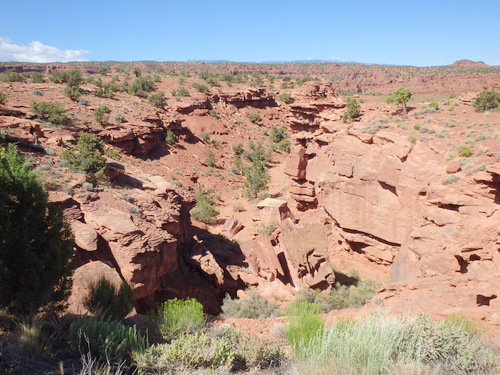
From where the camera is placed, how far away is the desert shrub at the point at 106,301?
6461 mm

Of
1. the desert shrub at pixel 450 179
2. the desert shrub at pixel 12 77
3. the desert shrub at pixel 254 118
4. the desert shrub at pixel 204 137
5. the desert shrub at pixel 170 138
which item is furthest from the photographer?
the desert shrub at pixel 254 118

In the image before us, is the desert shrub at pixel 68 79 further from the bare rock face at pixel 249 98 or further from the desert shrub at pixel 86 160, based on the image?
the desert shrub at pixel 86 160

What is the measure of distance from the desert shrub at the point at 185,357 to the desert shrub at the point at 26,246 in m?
2.33

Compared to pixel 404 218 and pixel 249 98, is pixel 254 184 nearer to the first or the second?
pixel 404 218

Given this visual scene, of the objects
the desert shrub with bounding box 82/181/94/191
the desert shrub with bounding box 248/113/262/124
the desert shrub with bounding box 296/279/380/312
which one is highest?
the desert shrub with bounding box 248/113/262/124

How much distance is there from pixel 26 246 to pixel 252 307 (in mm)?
7860

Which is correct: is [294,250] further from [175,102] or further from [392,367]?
[175,102]

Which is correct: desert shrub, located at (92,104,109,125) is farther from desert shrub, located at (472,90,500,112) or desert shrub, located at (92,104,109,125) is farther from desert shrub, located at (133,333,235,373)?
desert shrub, located at (472,90,500,112)

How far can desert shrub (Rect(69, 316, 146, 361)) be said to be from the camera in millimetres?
4473

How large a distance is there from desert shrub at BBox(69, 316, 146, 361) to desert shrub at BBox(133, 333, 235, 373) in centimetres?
24

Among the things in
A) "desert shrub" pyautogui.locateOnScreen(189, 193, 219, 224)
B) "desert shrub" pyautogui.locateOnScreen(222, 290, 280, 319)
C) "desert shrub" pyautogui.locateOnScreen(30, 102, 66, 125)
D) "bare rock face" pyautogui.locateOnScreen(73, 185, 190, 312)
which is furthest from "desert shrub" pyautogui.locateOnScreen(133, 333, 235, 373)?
"desert shrub" pyautogui.locateOnScreen(30, 102, 66, 125)

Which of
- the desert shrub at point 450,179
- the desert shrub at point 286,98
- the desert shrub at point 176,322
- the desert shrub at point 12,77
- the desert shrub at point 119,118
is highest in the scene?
the desert shrub at point 286,98

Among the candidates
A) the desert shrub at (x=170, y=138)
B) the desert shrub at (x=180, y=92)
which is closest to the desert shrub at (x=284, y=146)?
the desert shrub at (x=170, y=138)

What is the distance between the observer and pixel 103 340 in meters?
4.64
